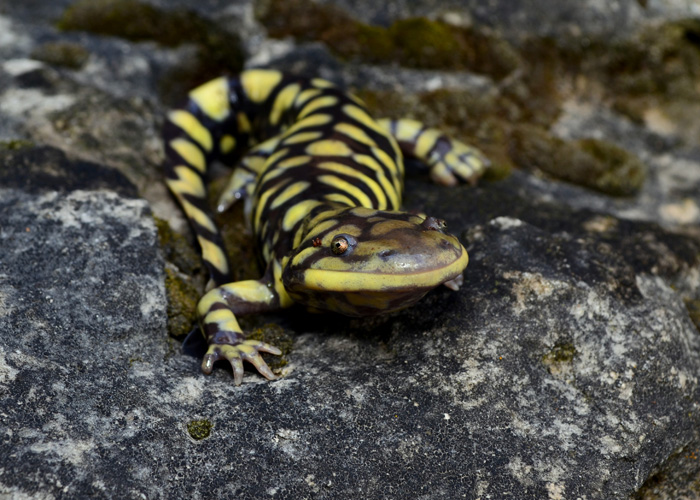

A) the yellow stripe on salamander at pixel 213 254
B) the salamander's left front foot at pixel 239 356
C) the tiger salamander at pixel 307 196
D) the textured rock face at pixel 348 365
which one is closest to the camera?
the textured rock face at pixel 348 365

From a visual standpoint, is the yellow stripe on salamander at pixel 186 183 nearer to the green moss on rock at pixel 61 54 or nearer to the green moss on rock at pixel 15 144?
the green moss on rock at pixel 15 144

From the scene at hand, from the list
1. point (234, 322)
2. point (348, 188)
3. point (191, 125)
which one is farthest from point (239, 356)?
point (191, 125)

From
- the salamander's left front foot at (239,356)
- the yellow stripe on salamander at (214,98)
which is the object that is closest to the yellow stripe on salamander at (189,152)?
the yellow stripe on salamander at (214,98)

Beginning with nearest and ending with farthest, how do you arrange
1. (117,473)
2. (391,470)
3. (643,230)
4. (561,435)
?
(117,473)
(391,470)
(561,435)
(643,230)

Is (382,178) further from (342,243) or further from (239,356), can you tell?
(239,356)

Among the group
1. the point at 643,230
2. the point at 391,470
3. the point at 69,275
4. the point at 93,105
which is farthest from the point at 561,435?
the point at 93,105

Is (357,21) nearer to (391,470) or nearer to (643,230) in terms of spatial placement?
(643,230)

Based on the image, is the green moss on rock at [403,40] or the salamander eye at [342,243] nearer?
the salamander eye at [342,243]
